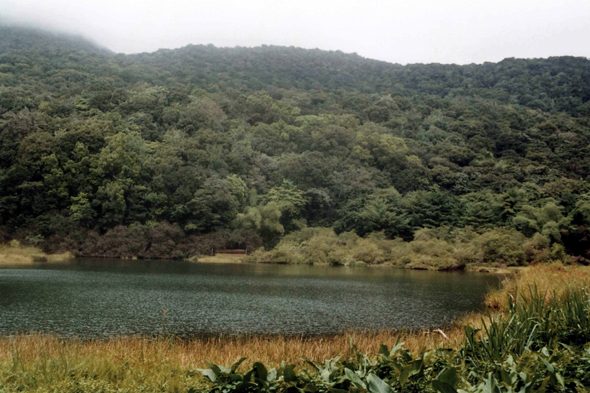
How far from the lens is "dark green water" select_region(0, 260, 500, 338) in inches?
628

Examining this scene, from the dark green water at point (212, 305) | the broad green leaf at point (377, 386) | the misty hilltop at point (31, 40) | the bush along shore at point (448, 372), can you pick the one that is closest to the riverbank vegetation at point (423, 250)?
the dark green water at point (212, 305)

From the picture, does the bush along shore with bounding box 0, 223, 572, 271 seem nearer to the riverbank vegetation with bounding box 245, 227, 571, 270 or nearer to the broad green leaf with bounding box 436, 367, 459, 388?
the riverbank vegetation with bounding box 245, 227, 571, 270

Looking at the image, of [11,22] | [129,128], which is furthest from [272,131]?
[11,22]

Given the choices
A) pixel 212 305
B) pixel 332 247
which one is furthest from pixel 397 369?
pixel 332 247

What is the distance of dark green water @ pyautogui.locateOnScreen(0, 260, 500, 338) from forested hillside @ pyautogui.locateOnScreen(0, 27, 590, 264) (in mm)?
30417

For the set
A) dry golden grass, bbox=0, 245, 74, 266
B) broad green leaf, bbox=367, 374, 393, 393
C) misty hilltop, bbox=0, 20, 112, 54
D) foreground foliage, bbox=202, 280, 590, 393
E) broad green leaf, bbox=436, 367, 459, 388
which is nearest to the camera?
broad green leaf, bbox=436, 367, 459, 388

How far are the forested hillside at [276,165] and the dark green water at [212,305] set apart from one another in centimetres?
3042

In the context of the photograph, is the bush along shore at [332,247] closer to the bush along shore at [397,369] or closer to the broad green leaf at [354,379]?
the bush along shore at [397,369]

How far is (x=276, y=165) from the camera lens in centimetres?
8200

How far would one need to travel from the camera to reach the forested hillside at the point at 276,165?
62938mm

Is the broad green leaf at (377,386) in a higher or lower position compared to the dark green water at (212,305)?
higher

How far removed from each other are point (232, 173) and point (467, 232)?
124 feet

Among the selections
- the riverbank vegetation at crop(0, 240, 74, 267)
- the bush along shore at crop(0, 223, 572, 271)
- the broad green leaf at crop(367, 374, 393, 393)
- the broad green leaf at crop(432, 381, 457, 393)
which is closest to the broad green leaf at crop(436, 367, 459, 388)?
the broad green leaf at crop(432, 381, 457, 393)

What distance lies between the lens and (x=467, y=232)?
60.0 metres
